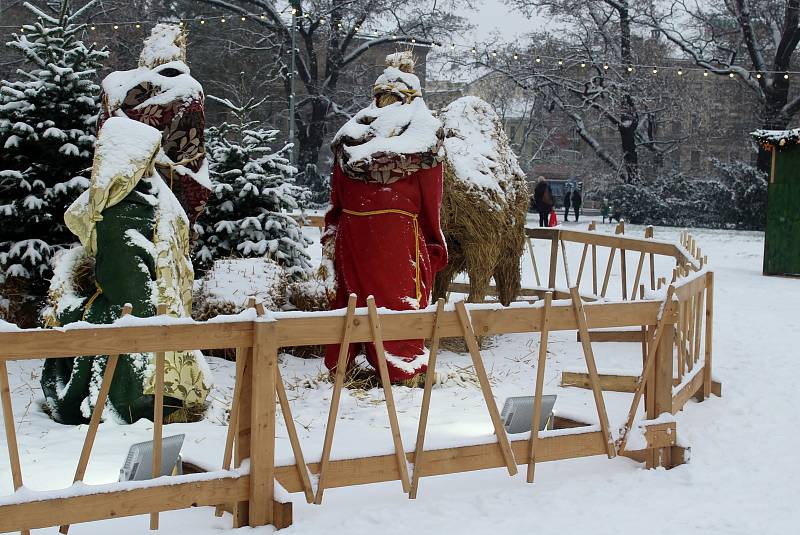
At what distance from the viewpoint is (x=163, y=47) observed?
263 inches

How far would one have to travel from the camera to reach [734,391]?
721cm

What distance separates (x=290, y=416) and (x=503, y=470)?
1.41 m

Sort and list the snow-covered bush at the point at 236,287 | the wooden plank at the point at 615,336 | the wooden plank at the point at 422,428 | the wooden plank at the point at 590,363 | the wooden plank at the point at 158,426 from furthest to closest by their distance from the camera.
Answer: the wooden plank at the point at 615,336
the snow-covered bush at the point at 236,287
the wooden plank at the point at 590,363
the wooden plank at the point at 422,428
the wooden plank at the point at 158,426

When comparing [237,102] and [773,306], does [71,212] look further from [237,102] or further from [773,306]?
[237,102]

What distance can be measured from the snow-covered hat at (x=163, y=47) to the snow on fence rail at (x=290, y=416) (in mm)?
3189

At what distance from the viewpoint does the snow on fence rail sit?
11.9ft

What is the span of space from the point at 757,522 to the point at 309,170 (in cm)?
2411

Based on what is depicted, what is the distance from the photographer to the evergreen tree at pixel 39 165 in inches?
306

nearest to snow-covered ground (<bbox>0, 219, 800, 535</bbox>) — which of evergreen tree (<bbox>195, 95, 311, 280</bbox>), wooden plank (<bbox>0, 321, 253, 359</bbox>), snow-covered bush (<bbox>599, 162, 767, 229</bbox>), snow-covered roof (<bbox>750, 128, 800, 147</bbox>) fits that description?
wooden plank (<bbox>0, 321, 253, 359</bbox>)

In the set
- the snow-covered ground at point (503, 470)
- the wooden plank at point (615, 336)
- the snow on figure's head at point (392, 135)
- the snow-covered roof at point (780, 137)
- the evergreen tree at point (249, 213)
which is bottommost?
the snow-covered ground at point (503, 470)

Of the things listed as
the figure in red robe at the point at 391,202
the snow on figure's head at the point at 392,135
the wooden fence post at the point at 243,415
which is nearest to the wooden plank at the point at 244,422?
the wooden fence post at the point at 243,415

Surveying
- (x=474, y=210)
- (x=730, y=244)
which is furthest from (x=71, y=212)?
(x=730, y=244)

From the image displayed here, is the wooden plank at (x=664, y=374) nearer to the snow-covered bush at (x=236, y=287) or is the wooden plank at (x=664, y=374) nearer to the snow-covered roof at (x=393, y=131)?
the snow-covered roof at (x=393, y=131)

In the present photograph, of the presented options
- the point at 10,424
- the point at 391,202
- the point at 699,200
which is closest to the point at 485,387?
the point at 10,424
